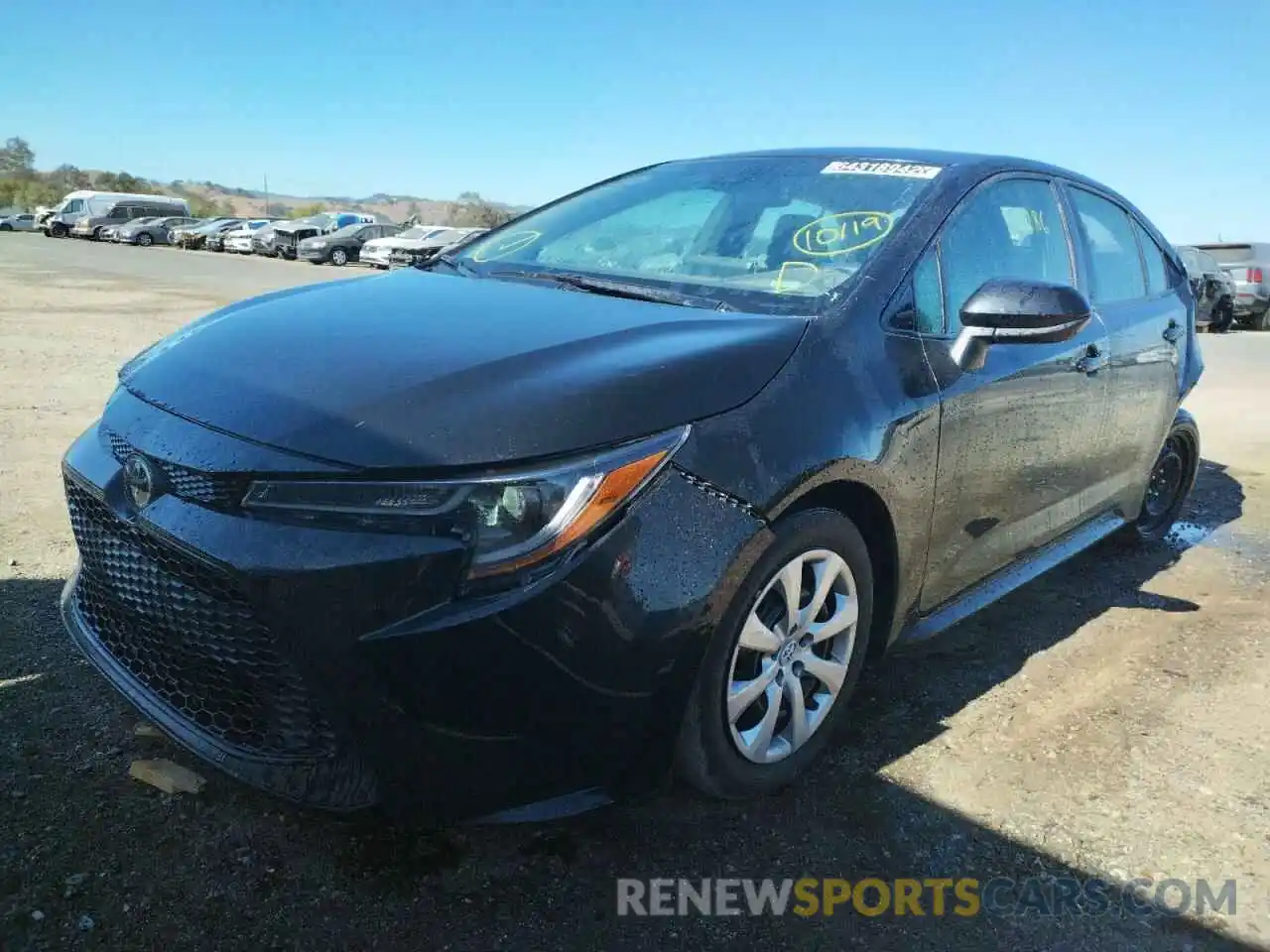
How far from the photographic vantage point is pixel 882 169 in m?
3.12

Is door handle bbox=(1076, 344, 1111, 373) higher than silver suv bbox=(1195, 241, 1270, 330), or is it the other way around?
silver suv bbox=(1195, 241, 1270, 330)

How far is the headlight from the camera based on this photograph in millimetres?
1812

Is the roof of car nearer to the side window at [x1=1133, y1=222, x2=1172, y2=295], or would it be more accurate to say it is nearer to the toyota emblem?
the side window at [x1=1133, y1=222, x2=1172, y2=295]

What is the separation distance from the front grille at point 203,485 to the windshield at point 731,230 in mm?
1341

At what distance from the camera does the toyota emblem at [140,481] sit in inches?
79.2

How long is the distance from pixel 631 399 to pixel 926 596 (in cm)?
129

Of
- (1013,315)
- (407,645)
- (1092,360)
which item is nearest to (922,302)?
(1013,315)

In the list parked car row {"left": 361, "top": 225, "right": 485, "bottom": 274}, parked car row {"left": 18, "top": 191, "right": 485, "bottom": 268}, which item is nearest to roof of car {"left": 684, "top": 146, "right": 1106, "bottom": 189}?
parked car row {"left": 18, "top": 191, "right": 485, "bottom": 268}

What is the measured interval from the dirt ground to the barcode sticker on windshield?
158cm

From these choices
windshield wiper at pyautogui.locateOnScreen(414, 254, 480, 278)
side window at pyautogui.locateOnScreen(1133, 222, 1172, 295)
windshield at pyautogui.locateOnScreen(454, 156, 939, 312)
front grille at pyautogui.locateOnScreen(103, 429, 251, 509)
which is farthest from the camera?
side window at pyautogui.locateOnScreen(1133, 222, 1172, 295)

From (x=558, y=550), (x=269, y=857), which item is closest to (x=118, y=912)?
(x=269, y=857)

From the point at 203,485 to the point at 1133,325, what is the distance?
3337mm

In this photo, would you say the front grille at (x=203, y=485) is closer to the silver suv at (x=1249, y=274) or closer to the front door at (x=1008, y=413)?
the front door at (x=1008, y=413)

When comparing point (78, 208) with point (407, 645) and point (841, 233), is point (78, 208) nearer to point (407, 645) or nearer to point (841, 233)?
point (841, 233)
